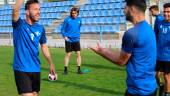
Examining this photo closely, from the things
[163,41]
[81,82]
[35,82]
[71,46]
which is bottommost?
[81,82]

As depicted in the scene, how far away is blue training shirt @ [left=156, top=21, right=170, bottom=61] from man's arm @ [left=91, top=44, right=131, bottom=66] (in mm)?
4479

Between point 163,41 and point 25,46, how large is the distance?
3.58 metres

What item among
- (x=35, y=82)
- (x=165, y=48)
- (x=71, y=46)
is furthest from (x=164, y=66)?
(x=71, y=46)

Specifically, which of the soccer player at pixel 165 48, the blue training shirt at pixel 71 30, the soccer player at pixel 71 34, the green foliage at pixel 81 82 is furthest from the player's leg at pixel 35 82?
the blue training shirt at pixel 71 30

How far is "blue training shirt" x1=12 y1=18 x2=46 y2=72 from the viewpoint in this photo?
716cm

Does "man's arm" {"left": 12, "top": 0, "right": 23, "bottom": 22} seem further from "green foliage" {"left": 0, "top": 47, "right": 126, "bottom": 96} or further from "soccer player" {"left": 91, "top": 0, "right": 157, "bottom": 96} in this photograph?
"green foliage" {"left": 0, "top": 47, "right": 126, "bottom": 96}

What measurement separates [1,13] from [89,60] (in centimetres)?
2371

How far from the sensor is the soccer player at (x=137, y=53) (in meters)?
5.05

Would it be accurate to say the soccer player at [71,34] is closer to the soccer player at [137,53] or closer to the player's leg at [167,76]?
the player's leg at [167,76]

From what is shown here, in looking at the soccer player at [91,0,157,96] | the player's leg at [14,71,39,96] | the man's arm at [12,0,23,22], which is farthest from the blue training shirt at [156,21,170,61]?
the soccer player at [91,0,157,96]

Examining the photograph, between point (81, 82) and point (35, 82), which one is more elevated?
point (35, 82)

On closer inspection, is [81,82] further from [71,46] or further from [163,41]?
[163,41]

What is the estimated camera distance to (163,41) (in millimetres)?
9492

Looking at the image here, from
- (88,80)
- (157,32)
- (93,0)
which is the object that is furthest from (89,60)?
(93,0)
